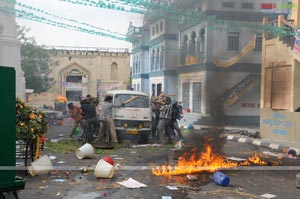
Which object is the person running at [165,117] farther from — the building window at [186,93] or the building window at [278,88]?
the building window at [186,93]

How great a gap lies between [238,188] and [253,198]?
2.15 ft

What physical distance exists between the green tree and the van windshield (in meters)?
22.3

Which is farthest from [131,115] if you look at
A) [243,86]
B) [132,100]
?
[243,86]

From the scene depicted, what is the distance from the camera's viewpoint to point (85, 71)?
44312 mm

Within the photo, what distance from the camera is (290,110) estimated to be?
13.2 meters

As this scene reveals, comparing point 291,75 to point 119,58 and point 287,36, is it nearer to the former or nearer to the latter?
point 287,36

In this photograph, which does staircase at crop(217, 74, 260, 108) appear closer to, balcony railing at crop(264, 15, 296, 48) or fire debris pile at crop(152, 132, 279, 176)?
balcony railing at crop(264, 15, 296, 48)

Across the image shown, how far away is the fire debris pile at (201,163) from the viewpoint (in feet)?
26.3

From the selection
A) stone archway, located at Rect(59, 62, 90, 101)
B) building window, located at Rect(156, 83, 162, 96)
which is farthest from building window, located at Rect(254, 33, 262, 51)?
stone archway, located at Rect(59, 62, 90, 101)

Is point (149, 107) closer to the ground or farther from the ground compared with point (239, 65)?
closer to the ground

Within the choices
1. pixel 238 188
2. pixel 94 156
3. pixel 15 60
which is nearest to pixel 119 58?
pixel 15 60

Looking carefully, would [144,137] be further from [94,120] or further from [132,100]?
[94,120]

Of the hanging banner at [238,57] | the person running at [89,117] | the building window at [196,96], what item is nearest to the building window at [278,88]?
the hanging banner at [238,57]

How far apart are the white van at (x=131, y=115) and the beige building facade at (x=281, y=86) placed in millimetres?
5132
